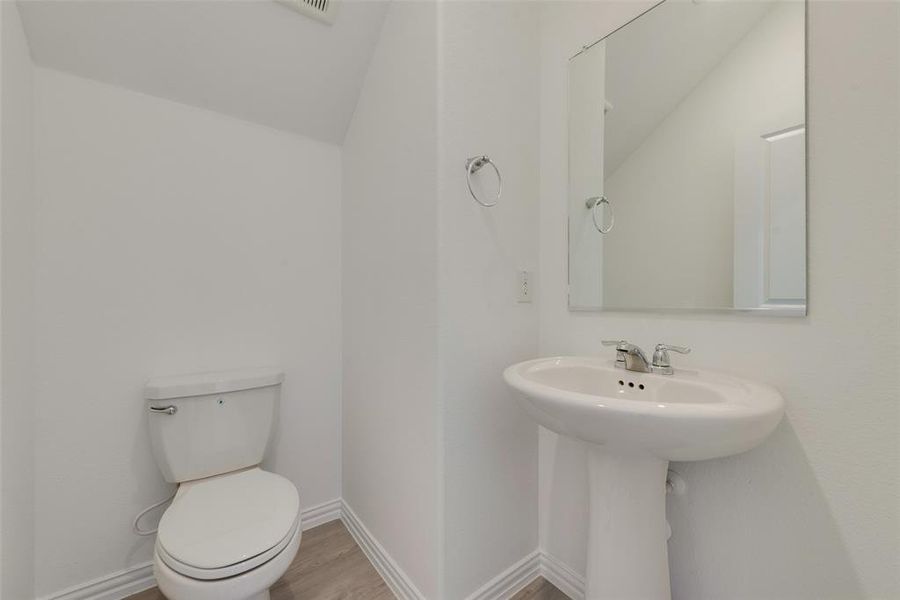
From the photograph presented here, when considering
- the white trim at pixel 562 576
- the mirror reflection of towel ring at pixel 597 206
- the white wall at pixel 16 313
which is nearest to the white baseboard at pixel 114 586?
the white wall at pixel 16 313

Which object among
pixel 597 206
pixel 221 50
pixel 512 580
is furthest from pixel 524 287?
pixel 221 50

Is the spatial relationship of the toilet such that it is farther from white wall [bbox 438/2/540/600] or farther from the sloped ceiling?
the sloped ceiling

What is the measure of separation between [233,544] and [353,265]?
102 cm

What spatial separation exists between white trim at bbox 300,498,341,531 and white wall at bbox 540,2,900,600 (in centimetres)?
137

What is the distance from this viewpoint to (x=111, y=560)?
3.91 feet

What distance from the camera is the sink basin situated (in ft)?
2.02

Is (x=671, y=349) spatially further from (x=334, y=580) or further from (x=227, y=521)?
(x=334, y=580)

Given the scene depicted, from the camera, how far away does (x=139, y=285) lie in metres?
1.25

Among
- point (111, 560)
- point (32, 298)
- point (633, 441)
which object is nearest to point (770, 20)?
point (633, 441)

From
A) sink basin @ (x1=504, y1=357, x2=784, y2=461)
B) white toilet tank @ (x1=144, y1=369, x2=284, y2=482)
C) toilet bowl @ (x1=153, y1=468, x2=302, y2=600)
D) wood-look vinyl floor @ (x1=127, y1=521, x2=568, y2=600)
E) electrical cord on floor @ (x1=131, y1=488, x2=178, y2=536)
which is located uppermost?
sink basin @ (x1=504, y1=357, x2=784, y2=461)

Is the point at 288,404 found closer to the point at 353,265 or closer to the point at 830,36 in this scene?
the point at 353,265

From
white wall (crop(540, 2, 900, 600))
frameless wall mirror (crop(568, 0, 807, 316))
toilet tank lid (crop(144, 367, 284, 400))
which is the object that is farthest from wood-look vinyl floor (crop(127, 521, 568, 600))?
frameless wall mirror (crop(568, 0, 807, 316))

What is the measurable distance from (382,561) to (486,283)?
108 centimetres

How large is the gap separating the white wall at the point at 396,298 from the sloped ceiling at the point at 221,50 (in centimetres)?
13
